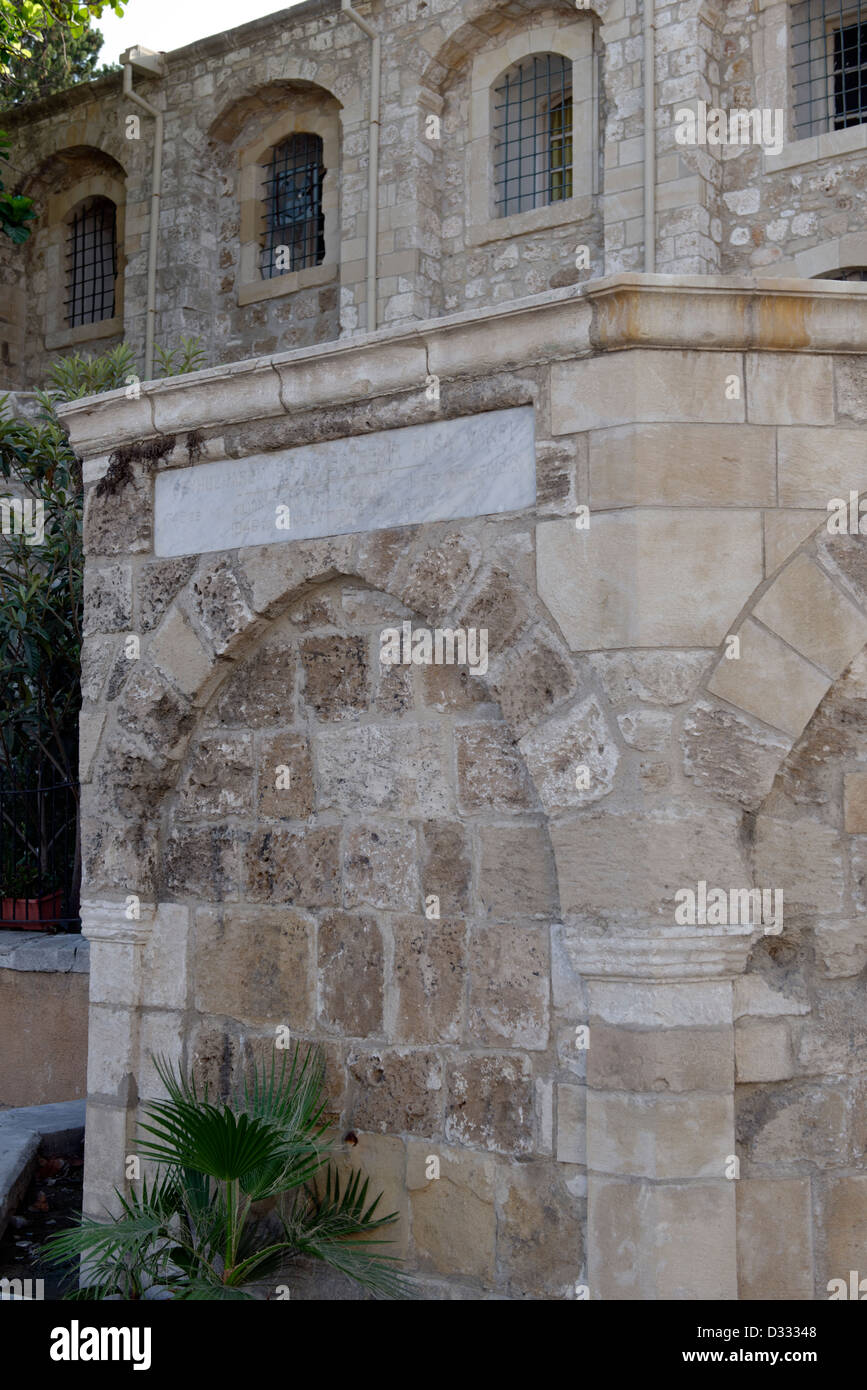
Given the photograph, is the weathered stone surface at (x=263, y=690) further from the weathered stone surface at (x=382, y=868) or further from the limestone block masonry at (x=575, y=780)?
the weathered stone surface at (x=382, y=868)

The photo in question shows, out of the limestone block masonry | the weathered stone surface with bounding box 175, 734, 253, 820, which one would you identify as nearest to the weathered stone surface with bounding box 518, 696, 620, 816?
the limestone block masonry

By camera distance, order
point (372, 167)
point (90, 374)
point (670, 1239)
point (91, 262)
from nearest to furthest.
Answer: point (670, 1239) < point (90, 374) < point (372, 167) < point (91, 262)

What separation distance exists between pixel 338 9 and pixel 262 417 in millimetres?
11259

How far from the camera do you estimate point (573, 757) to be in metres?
3.20

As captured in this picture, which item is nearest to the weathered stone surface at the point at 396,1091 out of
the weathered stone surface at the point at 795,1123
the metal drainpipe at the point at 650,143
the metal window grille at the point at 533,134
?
the weathered stone surface at the point at 795,1123

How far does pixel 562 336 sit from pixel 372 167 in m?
10.5

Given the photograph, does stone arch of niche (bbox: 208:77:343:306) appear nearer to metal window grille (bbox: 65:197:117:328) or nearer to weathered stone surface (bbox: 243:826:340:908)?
metal window grille (bbox: 65:197:117:328)

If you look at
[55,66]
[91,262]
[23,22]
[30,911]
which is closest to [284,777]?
[30,911]

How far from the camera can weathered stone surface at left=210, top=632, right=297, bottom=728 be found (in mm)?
3893

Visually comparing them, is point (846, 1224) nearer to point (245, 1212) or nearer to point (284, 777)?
point (245, 1212)

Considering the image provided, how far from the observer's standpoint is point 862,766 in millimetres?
3275

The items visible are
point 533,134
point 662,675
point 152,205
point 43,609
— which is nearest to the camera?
point 662,675

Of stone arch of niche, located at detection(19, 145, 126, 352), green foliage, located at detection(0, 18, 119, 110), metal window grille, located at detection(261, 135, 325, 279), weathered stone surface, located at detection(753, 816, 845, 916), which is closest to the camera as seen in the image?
weathered stone surface, located at detection(753, 816, 845, 916)
